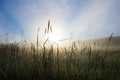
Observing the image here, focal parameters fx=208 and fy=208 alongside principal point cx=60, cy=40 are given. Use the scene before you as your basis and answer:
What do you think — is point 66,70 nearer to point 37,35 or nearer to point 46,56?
point 46,56

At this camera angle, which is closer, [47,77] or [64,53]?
[47,77]

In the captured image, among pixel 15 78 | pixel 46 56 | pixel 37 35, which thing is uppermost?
pixel 37 35

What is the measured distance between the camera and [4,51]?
545 centimetres

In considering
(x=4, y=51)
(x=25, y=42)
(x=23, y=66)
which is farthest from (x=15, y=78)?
(x=25, y=42)

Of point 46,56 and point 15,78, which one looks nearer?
point 15,78

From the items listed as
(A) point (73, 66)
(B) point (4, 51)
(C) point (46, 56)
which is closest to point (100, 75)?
(A) point (73, 66)

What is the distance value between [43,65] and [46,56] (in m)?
0.41

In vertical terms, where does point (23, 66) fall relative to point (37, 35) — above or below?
below

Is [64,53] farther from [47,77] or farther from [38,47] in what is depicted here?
[47,77]

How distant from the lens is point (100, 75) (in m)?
4.15

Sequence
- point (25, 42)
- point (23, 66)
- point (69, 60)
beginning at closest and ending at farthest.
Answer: point (23, 66)
point (69, 60)
point (25, 42)

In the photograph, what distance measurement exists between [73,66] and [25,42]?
2.28 metres

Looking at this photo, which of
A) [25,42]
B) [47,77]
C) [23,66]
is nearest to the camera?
[47,77]

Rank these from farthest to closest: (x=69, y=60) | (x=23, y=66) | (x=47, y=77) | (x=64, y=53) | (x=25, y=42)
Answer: (x=25, y=42), (x=64, y=53), (x=69, y=60), (x=23, y=66), (x=47, y=77)
